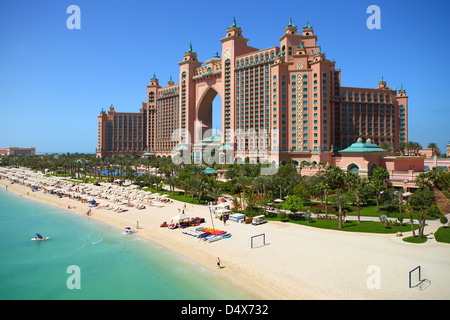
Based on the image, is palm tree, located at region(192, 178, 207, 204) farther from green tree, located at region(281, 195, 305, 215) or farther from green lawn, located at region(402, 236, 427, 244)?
green lawn, located at region(402, 236, 427, 244)

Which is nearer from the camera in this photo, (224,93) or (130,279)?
(130,279)

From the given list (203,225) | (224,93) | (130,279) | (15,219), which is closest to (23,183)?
(15,219)

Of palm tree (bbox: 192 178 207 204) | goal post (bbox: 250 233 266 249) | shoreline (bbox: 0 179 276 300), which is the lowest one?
shoreline (bbox: 0 179 276 300)

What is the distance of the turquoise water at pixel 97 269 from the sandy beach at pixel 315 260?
73.3 inches

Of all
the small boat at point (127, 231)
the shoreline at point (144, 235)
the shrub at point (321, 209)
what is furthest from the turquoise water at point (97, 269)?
the shrub at point (321, 209)

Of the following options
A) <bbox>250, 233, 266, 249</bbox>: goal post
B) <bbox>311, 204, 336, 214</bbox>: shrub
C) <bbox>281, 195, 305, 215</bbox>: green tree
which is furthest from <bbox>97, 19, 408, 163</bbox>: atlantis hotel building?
<bbox>250, 233, 266, 249</bbox>: goal post

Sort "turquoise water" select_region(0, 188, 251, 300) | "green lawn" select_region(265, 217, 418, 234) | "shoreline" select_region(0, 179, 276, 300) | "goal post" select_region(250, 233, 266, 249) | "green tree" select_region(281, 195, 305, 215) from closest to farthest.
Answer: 1. "shoreline" select_region(0, 179, 276, 300)
2. "turquoise water" select_region(0, 188, 251, 300)
3. "goal post" select_region(250, 233, 266, 249)
4. "green lawn" select_region(265, 217, 418, 234)
5. "green tree" select_region(281, 195, 305, 215)

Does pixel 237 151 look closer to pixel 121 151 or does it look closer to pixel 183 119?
pixel 183 119

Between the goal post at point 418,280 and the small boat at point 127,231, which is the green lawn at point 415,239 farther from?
the small boat at point 127,231

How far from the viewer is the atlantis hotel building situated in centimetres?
8144

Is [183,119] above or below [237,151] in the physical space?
above

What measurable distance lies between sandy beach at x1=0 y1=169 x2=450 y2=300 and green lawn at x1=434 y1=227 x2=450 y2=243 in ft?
2.48
